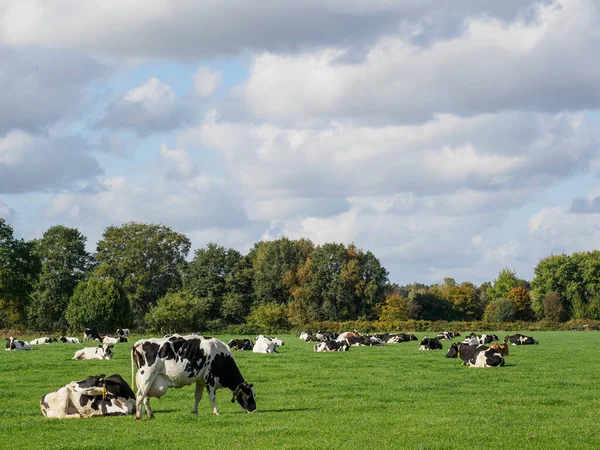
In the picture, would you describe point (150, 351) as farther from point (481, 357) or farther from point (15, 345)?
point (15, 345)

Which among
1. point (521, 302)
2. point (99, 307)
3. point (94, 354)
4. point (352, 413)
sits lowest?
point (352, 413)

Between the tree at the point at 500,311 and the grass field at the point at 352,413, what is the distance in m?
99.6

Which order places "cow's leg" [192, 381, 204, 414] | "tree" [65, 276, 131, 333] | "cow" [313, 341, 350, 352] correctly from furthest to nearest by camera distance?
"tree" [65, 276, 131, 333] → "cow" [313, 341, 350, 352] → "cow's leg" [192, 381, 204, 414]

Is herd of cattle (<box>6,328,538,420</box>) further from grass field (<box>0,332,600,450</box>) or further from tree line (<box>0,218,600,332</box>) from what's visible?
tree line (<box>0,218,600,332</box>)

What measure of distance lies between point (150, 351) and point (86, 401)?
1934 mm

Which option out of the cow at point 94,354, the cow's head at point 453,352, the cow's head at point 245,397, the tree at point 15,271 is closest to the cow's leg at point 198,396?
the cow's head at point 245,397

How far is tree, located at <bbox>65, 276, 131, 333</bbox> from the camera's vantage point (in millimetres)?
91938

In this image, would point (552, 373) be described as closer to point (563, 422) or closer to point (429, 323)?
point (563, 422)

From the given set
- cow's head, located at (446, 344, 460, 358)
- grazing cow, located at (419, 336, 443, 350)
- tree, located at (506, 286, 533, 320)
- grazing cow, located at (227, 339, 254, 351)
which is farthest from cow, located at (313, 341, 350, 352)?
tree, located at (506, 286, 533, 320)

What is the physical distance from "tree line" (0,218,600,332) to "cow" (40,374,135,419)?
76.3 meters

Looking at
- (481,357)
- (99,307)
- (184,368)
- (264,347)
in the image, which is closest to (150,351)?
(184,368)

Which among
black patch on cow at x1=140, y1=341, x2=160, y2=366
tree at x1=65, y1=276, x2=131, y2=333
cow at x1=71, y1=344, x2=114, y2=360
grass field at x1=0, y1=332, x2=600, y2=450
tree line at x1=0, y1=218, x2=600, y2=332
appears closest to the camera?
grass field at x1=0, y1=332, x2=600, y2=450

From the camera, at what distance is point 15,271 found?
85.3 m

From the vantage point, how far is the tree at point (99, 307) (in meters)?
91.9
